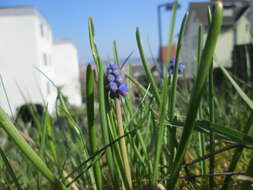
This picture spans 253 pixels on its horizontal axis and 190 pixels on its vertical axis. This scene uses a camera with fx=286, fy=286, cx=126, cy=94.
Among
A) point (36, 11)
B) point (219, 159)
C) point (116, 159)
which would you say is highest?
point (36, 11)

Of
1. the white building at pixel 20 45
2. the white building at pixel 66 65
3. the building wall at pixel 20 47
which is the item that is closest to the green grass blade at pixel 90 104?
the white building at pixel 20 45

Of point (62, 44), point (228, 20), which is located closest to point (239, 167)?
point (228, 20)

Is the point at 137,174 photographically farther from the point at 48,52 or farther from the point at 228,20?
the point at 48,52

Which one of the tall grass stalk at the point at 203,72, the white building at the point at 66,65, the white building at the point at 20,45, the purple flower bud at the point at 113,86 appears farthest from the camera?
the white building at the point at 66,65

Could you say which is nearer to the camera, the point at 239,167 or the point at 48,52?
the point at 239,167

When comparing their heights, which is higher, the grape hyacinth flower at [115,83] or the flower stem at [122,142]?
the grape hyacinth flower at [115,83]

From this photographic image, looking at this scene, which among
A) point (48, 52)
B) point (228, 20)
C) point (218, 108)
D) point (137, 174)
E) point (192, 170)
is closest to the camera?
point (137, 174)

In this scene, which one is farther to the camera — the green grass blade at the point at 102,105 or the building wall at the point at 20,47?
the building wall at the point at 20,47

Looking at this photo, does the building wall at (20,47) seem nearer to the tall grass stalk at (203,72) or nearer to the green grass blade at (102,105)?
the green grass blade at (102,105)

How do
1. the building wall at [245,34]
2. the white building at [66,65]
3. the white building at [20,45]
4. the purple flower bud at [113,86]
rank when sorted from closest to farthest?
the purple flower bud at [113,86] < the building wall at [245,34] < the white building at [20,45] < the white building at [66,65]

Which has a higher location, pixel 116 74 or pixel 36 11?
pixel 36 11

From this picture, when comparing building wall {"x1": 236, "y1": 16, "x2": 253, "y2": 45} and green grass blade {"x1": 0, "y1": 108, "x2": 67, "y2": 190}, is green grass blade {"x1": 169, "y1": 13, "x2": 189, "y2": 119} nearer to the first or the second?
green grass blade {"x1": 0, "y1": 108, "x2": 67, "y2": 190}
